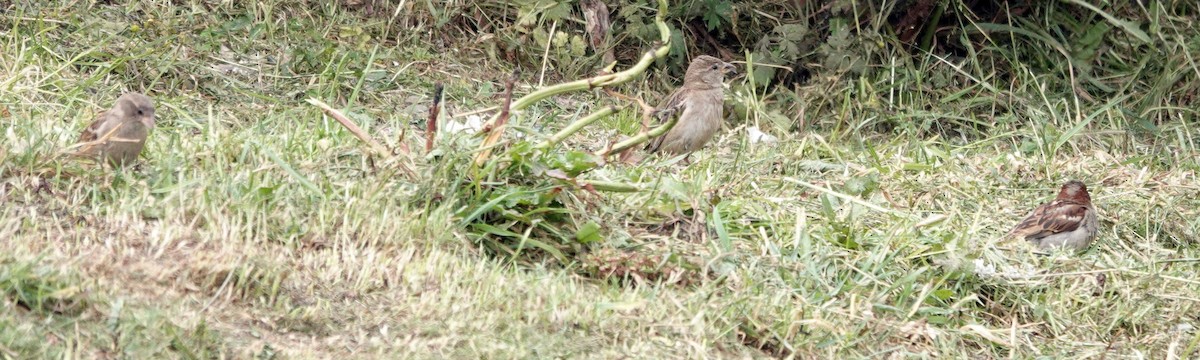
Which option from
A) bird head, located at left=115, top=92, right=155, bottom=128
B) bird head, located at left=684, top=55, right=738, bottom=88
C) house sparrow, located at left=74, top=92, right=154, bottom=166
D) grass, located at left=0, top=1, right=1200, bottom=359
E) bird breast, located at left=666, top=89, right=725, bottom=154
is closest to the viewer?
grass, located at left=0, top=1, right=1200, bottom=359

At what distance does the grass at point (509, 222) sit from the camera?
13.3 feet

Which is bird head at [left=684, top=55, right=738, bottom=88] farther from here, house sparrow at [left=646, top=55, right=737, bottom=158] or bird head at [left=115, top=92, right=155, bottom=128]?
bird head at [left=115, top=92, right=155, bottom=128]

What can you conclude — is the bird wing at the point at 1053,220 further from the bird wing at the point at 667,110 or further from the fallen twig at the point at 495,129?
the fallen twig at the point at 495,129

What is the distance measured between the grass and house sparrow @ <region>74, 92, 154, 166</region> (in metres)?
0.10

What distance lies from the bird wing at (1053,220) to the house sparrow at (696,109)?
1838 millimetres

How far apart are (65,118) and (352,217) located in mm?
1945

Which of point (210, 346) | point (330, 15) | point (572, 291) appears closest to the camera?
point (210, 346)

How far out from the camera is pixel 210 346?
3688 millimetres

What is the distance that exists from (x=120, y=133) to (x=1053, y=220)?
3.87 meters

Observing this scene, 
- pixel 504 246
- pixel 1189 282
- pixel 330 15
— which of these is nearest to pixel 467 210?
pixel 504 246

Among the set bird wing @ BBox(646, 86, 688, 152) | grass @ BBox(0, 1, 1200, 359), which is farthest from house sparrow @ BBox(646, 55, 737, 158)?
grass @ BBox(0, 1, 1200, 359)

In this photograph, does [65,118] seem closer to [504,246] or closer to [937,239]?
[504,246]

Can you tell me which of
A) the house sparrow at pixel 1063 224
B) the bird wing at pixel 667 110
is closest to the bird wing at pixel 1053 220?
the house sparrow at pixel 1063 224

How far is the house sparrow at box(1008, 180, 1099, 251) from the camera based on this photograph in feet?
19.8
